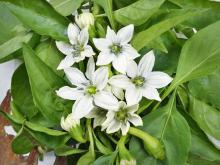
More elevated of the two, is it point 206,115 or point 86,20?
point 86,20

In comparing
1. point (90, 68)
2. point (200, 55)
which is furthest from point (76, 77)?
point (200, 55)

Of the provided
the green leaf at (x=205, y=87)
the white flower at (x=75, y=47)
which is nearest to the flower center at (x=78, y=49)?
the white flower at (x=75, y=47)

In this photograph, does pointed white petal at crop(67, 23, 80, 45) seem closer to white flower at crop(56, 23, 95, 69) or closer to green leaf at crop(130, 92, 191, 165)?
white flower at crop(56, 23, 95, 69)

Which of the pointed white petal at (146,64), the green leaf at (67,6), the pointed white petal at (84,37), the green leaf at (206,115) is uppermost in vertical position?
the green leaf at (67,6)

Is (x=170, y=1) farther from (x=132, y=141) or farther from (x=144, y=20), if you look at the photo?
(x=132, y=141)

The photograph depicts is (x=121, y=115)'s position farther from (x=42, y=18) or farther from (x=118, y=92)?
(x=42, y=18)

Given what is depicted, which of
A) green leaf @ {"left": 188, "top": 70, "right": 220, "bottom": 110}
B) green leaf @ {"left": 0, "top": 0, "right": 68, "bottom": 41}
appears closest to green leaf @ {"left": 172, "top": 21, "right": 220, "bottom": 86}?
green leaf @ {"left": 188, "top": 70, "right": 220, "bottom": 110}

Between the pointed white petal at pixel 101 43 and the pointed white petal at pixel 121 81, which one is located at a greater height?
the pointed white petal at pixel 101 43

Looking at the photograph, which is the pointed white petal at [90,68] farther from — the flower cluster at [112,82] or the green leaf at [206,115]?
the green leaf at [206,115]
